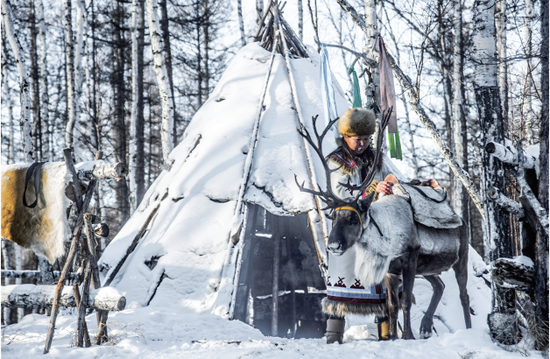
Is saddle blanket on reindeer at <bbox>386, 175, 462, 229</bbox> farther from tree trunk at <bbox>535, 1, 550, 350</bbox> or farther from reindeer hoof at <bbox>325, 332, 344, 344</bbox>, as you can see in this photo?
reindeer hoof at <bbox>325, 332, 344, 344</bbox>

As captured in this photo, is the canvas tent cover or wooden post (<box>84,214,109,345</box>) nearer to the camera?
wooden post (<box>84,214,109,345</box>)

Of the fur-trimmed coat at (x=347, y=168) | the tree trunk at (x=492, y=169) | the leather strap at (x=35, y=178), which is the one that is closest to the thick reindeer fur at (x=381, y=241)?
the fur-trimmed coat at (x=347, y=168)

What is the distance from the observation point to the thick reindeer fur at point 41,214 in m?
3.87

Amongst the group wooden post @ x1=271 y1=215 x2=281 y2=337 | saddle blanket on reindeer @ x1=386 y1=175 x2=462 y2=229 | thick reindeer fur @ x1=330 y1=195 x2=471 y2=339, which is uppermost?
saddle blanket on reindeer @ x1=386 y1=175 x2=462 y2=229

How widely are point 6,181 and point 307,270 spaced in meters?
4.72

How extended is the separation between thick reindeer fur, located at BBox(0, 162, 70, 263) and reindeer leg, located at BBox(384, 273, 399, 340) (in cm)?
286

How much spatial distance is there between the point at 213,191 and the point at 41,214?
101 inches

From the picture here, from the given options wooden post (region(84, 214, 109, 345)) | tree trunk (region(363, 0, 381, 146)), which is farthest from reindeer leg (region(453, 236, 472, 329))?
wooden post (region(84, 214, 109, 345))

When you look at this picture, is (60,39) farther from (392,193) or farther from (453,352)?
(453,352)

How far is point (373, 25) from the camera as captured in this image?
5844 millimetres

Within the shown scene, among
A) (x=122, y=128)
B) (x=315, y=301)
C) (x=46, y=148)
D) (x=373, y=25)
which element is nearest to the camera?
(x=373, y=25)

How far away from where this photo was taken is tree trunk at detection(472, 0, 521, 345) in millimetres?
2660

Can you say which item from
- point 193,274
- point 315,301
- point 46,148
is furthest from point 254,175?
point 46,148

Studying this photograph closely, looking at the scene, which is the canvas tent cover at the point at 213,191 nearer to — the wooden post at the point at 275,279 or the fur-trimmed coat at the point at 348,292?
the wooden post at the point at 275,279
